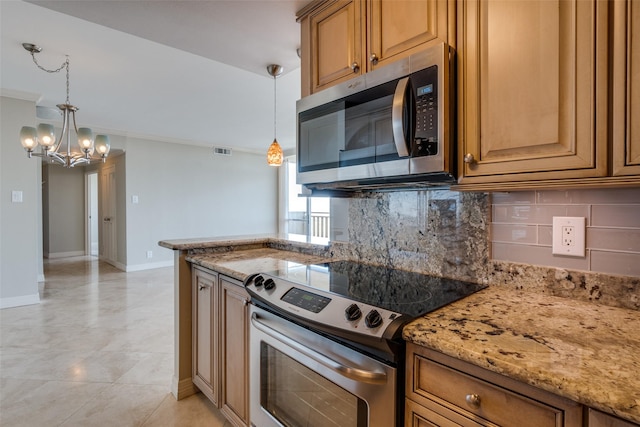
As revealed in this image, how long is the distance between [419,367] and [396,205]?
2.95 ft

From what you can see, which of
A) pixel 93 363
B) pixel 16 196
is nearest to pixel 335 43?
pixel 93 363

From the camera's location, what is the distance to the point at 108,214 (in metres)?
6.52

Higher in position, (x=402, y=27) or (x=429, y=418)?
(x=402, y=27)

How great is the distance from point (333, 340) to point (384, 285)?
342 mm

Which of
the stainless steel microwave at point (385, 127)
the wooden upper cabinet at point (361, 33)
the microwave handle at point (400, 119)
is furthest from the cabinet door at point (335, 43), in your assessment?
the microwave handle at point (400, 119)

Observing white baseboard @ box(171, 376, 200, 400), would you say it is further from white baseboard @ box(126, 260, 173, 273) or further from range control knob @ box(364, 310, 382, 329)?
white baseboard @ box(126, 260, 173, 273)

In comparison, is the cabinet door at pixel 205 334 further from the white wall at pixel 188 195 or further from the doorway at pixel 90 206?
the doorway at pixel 90 206

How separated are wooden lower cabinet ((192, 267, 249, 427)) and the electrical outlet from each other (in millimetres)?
1274

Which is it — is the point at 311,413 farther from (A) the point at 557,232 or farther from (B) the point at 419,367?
(A) the point at 557,232

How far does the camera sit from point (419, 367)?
87 cm

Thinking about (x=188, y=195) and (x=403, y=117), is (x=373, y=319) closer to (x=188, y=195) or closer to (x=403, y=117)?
(x=403, y=117)

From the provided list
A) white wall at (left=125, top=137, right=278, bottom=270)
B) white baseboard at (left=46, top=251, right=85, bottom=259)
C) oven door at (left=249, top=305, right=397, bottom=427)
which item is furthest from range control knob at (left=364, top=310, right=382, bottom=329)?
white baseboard at (left=46, top=251, right=85, bottom=259)

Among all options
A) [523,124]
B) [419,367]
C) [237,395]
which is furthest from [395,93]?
[237,395]

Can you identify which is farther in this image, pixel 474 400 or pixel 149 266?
pixel 149 266
